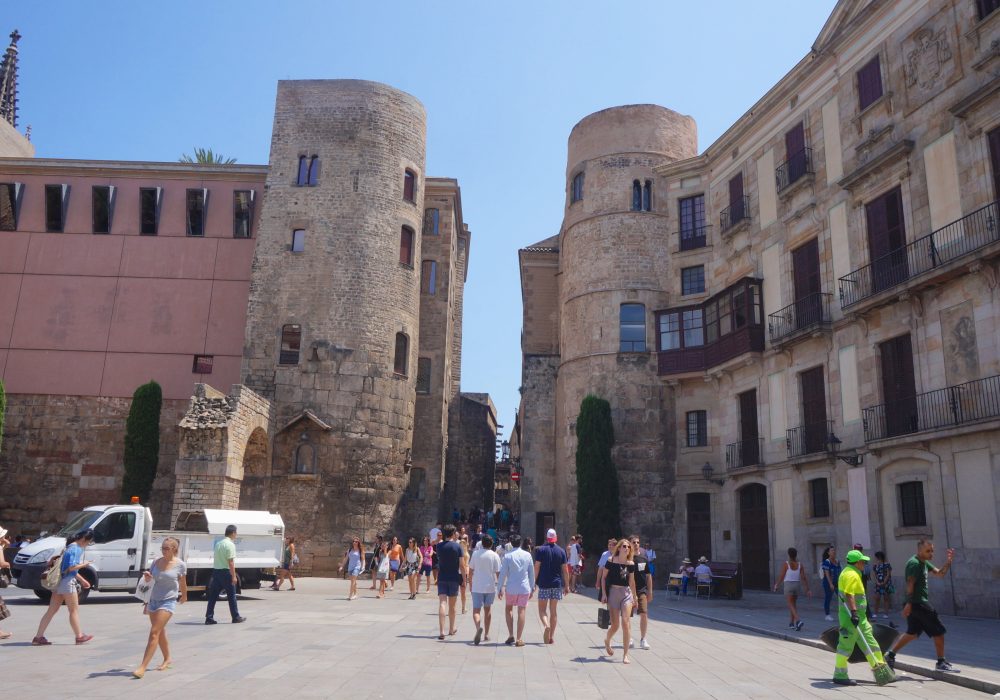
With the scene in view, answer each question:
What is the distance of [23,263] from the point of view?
3089 cm

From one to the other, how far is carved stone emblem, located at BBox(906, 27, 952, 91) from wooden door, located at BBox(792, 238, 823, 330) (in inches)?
200

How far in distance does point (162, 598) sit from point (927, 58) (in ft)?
65.7

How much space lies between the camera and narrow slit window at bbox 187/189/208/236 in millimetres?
30891

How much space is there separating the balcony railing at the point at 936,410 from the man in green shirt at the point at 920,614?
755cm

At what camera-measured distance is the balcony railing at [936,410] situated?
16.5 m

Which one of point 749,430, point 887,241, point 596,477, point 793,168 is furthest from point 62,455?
point 887,241

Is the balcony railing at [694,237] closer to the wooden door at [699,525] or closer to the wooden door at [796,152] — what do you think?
the wooden door at [796,152]

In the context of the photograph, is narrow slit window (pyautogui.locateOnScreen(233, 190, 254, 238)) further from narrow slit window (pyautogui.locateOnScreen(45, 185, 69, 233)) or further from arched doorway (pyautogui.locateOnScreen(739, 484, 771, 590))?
arched doorway (pyautogui.locateOnScreen(739, 484, 771, 590))

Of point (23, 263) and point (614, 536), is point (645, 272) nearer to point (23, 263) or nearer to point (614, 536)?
point (614, 536)

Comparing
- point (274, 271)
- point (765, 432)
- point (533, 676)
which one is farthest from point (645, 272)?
point (533, 676)

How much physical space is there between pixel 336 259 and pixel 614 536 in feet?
45.1

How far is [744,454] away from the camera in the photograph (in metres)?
25.8

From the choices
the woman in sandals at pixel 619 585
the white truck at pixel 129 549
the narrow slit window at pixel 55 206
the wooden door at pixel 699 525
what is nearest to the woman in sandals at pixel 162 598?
the woman in sandals at pixel 619 585

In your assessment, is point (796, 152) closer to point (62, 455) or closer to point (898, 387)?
point (898, 387)
